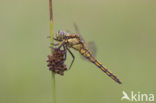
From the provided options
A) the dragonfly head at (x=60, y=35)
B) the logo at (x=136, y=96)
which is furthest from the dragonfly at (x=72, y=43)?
the logo at (x=136, y=96)

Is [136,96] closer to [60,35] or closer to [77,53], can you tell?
[60,35]

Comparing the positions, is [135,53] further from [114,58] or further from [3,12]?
[3,12]

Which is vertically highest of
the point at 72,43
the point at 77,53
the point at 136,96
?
the point at 77,53

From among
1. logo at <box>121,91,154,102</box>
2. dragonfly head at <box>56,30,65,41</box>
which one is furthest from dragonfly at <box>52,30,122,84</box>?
logo at <box>121,91,154,102</box>

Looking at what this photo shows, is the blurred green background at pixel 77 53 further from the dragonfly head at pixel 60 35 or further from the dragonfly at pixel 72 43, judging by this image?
the dragonfly head at pixel 60 35

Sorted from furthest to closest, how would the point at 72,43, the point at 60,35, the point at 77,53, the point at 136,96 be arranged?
the point at 77,53, the point at 136,96, the point at 72,43, the point at 60,35

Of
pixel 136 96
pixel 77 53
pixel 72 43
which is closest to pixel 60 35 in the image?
pixel 72 43
